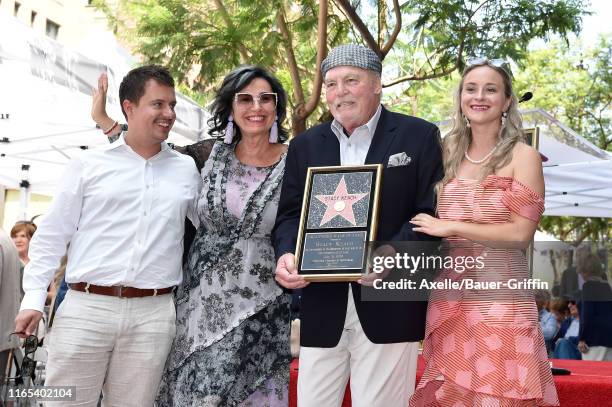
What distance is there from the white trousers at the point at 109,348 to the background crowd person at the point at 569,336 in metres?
6.37

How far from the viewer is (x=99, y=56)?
9875 millimetres

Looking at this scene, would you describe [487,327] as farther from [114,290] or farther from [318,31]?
[318,31]

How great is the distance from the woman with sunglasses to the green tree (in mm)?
6975

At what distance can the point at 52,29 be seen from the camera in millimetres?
37125

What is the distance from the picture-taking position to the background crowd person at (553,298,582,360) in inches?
376

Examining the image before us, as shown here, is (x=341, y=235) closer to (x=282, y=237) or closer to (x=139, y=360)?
(x=282, y=237)

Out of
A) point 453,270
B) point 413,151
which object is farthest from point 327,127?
point 453,270

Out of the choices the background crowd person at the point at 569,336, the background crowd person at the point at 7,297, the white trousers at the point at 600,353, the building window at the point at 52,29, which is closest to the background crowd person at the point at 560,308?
the background crowd person at the point at 569,336

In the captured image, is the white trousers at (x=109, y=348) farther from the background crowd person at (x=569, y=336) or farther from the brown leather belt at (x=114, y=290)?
the background crowd person at (x=569, y=336)

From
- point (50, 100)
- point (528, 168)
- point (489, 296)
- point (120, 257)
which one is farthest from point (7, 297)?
point (528, 168)

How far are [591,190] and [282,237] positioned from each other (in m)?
8.52

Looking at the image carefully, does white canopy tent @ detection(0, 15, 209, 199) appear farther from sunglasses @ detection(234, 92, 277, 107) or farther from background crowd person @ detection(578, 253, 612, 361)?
background crowd person @ detection(578, 253, 612, 361)

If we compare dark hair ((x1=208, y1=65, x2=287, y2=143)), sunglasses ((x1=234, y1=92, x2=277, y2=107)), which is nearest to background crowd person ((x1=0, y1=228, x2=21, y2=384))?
dark hair ((x1=208, y1=65, x2=287, y2=143))

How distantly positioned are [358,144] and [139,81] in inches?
52.2
